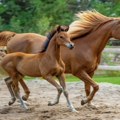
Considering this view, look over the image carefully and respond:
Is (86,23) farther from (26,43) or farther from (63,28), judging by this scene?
(26,43)

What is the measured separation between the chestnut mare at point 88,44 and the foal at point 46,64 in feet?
1.91

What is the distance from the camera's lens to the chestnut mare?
333 inches

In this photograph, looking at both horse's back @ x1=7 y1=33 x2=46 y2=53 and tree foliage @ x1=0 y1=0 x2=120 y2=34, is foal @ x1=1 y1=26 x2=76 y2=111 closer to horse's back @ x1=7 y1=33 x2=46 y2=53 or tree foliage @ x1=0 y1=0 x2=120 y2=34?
horse's back @ x1=7 y1=33 x2=46 y2=53

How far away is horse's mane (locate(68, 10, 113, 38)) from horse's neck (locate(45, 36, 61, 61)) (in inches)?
34.5

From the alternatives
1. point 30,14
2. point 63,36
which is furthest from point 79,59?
point 30,14

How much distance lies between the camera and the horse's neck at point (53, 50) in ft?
26.3

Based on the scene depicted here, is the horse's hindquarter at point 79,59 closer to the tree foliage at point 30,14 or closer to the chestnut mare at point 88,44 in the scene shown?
the chestnut mare at point 88,44

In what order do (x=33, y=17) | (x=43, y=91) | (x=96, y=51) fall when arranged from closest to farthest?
(x=96, y=51) → (x=43, y=91) → (x=33, y=17)

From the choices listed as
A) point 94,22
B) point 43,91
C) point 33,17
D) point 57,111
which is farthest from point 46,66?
point 33,17

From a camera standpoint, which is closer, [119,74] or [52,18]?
[119,74]

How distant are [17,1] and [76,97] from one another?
13664 millimetres

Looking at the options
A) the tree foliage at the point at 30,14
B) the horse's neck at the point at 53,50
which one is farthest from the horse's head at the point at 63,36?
the tree foliage at the point at 30,14

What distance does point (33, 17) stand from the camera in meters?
22.1

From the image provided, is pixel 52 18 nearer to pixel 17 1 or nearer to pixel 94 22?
pixel 17 1
